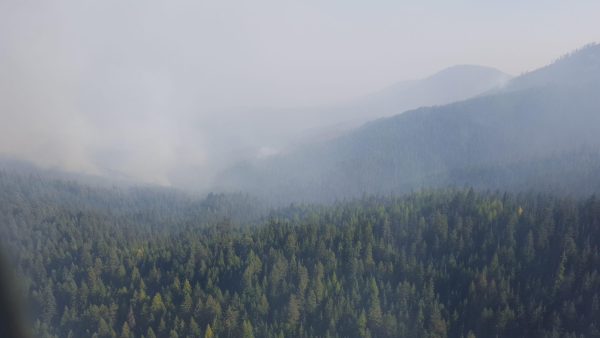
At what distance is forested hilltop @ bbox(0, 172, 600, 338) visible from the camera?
285ft

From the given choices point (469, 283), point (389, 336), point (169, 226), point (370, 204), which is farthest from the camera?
point (169, 226)

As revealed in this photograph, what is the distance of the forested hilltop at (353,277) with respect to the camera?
87000 millimetres

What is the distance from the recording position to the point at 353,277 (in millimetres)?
100500

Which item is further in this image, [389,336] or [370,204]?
[370,204]

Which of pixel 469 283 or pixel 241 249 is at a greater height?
pixel 241 249

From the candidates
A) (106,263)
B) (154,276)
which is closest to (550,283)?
(154,276)

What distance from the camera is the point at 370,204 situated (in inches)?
6457

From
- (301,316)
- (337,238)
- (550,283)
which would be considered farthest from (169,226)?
(550,283)

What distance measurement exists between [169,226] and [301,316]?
113 m

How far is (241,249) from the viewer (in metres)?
121

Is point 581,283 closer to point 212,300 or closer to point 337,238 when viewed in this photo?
point 337,238

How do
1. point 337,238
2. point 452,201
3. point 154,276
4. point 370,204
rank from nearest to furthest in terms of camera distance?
point 154,276 < point 337,238 < point 452,201 < point 370,204

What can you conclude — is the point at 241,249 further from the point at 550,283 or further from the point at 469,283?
the point at 550,283

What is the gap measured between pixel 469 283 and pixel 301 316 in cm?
3716
